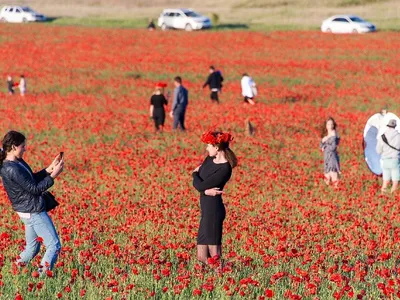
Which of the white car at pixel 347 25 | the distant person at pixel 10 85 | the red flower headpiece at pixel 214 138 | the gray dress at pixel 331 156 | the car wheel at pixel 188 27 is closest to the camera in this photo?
the red flower headpiece at pixel 214 138

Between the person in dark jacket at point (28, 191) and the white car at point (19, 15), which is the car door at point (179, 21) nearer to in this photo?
the white car at point (19, 15)

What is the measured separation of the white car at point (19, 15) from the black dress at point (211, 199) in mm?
62985

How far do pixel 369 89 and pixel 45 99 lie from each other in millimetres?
12690

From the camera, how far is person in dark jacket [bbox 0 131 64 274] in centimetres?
826

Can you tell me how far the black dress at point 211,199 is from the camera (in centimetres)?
875

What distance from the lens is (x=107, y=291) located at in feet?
24.9

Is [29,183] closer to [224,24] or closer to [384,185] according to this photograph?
[384,185]

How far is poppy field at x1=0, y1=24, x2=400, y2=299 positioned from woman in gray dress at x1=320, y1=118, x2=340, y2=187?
1.26ft

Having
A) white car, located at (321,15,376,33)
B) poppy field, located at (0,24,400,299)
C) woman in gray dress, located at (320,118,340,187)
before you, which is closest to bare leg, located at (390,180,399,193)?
poppy field, located at (0,24,400,299)

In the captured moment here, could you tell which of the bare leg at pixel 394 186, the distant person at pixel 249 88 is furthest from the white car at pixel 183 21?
the bare leg at pixel 394 186

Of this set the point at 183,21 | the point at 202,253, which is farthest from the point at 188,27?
the point at 202,253

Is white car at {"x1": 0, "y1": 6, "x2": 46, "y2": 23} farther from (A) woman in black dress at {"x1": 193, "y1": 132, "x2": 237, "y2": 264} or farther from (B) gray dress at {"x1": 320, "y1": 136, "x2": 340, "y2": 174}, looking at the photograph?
(A) woman in black dress at {"x1": 193, "y1": 132, "x2": 237, "y2": 264}

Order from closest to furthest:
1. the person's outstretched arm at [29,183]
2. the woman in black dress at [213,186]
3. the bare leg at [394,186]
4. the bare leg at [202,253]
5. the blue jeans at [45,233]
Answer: the person's outstretched arm at [29,183]
the blue jeans at [45,233]
the woman in black dress at [213,186]
the bare leg at [202,253]
the bare leg at [394,186]

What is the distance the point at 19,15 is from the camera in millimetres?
69875
